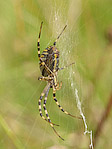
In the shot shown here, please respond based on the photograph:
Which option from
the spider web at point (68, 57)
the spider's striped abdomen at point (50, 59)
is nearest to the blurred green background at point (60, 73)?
the spider web at point (68, 57)

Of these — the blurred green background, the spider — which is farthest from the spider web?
the spider

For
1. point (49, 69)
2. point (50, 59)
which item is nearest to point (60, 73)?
point (49, 69)

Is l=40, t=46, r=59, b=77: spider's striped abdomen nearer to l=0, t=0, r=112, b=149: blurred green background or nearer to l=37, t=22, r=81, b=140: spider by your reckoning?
l=37, t=22, r=81, b=140: spider

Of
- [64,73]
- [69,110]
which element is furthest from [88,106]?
[64,73]

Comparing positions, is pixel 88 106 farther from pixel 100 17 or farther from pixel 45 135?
pixel 100 17

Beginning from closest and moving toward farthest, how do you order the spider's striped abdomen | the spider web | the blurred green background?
the spider's striped abdomen → the spider web → the blurred green background
